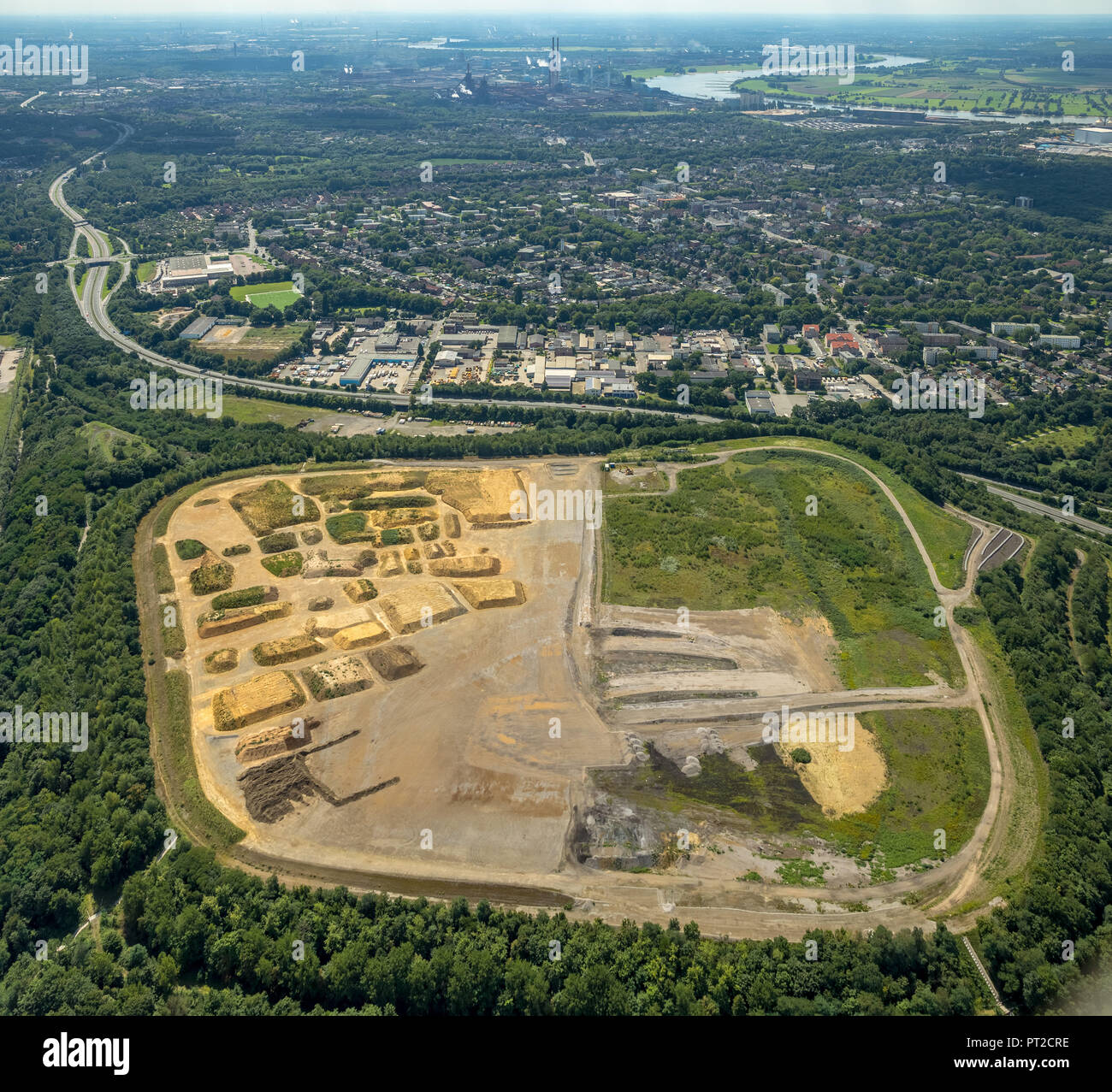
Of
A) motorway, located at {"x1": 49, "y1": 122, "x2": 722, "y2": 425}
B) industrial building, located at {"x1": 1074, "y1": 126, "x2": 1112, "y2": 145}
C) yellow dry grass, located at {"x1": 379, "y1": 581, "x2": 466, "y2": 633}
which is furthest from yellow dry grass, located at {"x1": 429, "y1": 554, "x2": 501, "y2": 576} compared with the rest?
industrial building, located at {"x1": 1074, "y1": 126, "x2": 1112, "y2": 145}

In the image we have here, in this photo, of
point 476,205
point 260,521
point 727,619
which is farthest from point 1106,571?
point 476,205

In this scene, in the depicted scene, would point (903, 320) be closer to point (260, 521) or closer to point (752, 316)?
point (752, 316)

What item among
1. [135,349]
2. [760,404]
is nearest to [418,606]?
[760,404]

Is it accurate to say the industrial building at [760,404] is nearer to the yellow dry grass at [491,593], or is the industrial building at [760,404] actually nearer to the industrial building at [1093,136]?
the yellow dry grass at [491,593]

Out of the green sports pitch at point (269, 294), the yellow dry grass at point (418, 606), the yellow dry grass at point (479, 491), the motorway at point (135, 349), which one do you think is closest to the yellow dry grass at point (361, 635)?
the yellow dry grass at point (418, 606)
